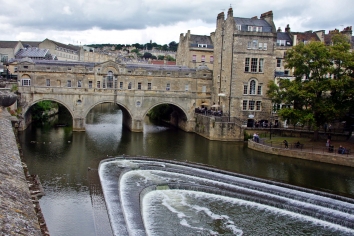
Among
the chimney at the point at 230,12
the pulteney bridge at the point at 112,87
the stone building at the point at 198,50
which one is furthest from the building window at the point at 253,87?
the stone building at the point at 198,50

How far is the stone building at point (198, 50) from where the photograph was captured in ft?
205

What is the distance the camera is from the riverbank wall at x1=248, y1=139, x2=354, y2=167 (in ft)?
107

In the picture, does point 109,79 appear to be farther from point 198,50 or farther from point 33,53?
point 33,53

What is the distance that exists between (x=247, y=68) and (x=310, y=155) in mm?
16248

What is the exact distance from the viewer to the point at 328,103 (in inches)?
1427

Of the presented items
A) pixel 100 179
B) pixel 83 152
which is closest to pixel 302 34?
pixel 83 152

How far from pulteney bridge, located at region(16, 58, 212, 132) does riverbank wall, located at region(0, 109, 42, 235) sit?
29.2 meters

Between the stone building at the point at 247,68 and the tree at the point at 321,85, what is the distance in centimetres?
926

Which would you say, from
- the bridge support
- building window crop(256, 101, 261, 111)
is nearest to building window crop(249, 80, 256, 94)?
building window crop(256, 101, 261, 111)

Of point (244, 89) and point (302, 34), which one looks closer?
point (244, 89)

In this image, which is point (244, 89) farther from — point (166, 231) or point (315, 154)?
point (166, 231)

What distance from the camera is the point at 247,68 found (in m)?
47.3

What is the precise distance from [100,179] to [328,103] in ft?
74.5

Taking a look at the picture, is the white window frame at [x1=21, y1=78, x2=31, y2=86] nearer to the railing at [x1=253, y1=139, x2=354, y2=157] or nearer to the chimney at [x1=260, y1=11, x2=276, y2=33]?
the railing at [x1=253, y1=139, x2=354, y2=157]
